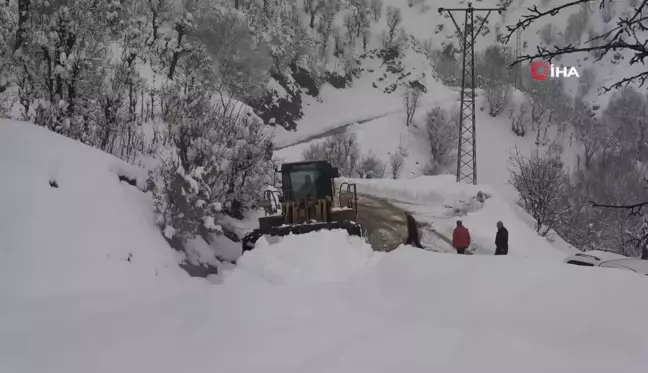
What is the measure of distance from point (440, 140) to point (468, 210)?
35.8 metres

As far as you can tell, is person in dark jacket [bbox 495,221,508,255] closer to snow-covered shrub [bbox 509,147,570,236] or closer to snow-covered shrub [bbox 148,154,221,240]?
snow-covered shrub [bbox 148,154,221,240]

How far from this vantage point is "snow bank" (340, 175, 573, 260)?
1869cm

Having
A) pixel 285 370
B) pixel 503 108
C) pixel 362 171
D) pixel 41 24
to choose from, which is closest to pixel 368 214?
pixel 41 24

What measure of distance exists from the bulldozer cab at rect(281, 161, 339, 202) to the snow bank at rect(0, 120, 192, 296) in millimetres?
4611

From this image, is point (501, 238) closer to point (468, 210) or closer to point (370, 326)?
point (468, 210)

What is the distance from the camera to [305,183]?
1455cm

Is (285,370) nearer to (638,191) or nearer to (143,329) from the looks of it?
(143,329)

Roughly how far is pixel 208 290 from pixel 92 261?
1.87m

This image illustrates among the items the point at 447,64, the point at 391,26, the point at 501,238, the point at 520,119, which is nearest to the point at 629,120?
the point at 520,119

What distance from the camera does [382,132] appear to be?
5750cm

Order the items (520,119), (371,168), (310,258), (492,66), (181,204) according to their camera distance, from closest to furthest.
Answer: (310,258) < (181,204) < (371,168) < (520,119) < (492,66)

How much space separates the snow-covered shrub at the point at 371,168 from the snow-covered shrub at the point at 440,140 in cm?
978

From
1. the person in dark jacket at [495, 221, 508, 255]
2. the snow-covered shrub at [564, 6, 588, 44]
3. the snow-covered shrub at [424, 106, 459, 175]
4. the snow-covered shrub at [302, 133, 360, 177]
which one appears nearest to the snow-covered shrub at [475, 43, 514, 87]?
the snow-covered shrub at [564, 6, 588, 44]

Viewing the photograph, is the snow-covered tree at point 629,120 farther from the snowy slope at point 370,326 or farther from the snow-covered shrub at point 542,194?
the snowy slope at point 370,326
